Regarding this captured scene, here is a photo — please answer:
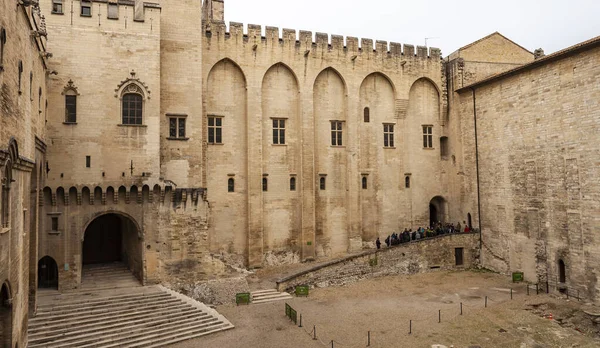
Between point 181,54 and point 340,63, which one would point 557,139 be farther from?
point 181,54

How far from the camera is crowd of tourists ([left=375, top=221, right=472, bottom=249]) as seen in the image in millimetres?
28375

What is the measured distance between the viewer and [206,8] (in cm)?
2864

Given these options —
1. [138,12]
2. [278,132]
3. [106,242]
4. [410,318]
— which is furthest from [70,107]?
[410,318]

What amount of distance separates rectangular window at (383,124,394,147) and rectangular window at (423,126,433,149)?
9.09 feet

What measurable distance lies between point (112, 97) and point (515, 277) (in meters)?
24.1

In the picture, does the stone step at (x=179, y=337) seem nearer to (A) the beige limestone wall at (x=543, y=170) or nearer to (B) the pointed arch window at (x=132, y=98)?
(B) the pointed arch window at (x=132, y=98)

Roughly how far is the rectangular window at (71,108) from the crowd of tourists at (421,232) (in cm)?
1908

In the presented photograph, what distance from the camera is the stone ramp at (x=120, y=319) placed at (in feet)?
51.0

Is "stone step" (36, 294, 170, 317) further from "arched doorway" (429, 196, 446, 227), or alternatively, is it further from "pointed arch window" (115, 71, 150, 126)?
"arched doorway" (429, 196, 446, 227)

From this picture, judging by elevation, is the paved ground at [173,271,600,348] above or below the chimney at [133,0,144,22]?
below

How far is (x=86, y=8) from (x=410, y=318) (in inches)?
817

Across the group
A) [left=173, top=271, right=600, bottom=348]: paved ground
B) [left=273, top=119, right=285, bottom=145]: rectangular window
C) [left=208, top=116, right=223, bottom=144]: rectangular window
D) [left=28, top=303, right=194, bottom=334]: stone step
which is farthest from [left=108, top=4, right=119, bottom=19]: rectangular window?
[left=173, top=271, right=600, bottom=348]: paved ground

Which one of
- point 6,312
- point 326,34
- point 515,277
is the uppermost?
point 326,34

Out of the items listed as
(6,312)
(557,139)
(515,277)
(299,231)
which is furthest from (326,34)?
(6,312)
